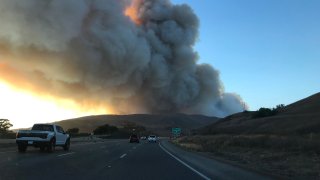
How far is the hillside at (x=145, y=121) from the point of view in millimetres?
170350

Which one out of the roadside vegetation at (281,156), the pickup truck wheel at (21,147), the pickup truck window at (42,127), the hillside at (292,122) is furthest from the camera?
the hillside at (292,122)

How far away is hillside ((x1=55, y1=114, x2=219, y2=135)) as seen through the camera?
17035cm

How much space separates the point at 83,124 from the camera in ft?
568

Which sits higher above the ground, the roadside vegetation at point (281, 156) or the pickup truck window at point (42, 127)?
the pickup truck window at point (42, 127)

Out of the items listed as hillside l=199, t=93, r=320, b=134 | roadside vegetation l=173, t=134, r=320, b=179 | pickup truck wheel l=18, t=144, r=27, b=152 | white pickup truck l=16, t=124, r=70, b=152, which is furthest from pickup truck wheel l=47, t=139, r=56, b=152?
hillside l=199, t=93, r=320, b=134

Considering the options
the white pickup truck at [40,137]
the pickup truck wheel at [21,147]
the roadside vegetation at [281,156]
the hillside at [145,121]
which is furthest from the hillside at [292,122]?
the hillside at [145,121]

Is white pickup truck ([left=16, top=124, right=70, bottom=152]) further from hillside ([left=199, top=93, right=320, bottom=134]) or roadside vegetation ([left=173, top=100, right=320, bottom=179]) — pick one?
hillside ([left=199, top=93, right=320, bottom=134])

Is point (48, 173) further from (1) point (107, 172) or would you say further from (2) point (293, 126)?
(2) point (293, 126)

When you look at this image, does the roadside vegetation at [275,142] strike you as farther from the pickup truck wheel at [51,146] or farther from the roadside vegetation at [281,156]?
the pickup truck wheel at [51,146]

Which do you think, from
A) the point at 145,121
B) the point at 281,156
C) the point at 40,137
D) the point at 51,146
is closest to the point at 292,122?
the point at 281,156

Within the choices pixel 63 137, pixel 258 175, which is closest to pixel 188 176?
pixel 258 175

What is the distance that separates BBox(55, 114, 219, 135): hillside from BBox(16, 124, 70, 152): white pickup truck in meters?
134

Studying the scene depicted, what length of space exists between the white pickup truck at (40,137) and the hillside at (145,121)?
439ft

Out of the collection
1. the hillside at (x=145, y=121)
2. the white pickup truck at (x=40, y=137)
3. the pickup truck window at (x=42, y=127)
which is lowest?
the white pickup truck at (x=40, y=137)
